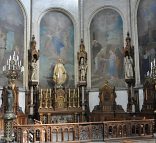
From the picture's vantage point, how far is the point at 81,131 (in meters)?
11.4

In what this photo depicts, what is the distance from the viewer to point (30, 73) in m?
19.4

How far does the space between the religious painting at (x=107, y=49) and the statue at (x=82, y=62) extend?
830 millimetres

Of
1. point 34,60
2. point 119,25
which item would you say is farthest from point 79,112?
point 119,25

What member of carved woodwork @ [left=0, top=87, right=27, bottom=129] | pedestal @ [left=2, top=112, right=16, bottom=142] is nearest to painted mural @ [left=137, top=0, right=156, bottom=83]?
carved woodwork @ [left=0, top=87, right=27, bottom=129]

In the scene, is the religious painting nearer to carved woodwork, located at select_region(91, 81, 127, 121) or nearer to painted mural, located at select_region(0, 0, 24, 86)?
carved woodwork, located at select_region(91, 81, 127, 121)

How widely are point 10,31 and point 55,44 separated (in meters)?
3.60

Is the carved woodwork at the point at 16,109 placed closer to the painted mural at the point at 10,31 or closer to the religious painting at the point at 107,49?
the painted mural at the point at 10,31

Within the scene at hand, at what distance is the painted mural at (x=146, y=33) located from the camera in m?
18.0

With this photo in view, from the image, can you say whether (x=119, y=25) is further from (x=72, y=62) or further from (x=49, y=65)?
(x=49, y=65)

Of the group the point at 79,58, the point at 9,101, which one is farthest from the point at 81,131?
the point at 79,58

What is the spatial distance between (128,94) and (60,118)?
16.5ft

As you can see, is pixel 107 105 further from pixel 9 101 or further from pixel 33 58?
pixel 9 101

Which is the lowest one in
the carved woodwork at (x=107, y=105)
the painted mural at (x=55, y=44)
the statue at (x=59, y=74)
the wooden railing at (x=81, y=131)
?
the wooden railing at (x=81, y=131)

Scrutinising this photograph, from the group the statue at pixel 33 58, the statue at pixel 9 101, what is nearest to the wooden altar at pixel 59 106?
the statue at pixel 33 58
